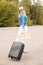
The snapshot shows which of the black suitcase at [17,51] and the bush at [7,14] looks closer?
the black suitcase at [17,51]

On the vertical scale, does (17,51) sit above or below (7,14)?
above

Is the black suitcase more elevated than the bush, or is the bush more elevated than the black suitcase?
the black suitcase

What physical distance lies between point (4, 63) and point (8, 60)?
1.60ft

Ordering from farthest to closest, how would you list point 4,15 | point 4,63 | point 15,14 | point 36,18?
point 36,18 < point 15,14 < point 4,15 < point 4,63

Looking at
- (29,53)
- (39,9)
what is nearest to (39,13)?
(39,9)

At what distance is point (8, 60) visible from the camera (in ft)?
29.3

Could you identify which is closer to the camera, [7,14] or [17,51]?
[17,51]

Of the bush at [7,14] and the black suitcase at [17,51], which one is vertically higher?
the black suitcase at [17,51]

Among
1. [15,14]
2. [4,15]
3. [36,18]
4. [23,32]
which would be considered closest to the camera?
[23,32]

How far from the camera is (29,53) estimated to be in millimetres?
10219

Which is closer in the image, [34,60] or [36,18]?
[34,60]

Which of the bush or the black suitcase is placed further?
the bush

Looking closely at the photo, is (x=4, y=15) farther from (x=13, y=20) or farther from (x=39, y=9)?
(x=39, y=9)

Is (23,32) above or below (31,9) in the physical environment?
above
